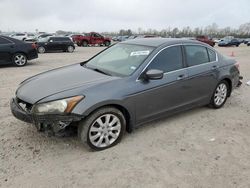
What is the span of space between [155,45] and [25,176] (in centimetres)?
286

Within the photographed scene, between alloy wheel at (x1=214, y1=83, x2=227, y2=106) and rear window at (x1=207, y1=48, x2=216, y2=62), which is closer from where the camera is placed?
rear window at (x1=207, y1=48, x2=216, y2=62)

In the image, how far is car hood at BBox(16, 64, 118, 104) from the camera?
3.70 metres

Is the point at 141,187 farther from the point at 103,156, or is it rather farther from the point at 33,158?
the point at 33,158

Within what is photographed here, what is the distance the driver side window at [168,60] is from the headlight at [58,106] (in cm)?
143

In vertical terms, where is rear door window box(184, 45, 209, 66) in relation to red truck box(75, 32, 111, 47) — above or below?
above

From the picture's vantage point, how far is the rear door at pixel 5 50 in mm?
10891

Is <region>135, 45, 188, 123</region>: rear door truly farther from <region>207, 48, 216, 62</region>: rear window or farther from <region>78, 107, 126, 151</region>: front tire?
<region>207, 48, 216, 62</region>: rear window

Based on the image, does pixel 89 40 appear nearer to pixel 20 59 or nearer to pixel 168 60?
pixel 20 59

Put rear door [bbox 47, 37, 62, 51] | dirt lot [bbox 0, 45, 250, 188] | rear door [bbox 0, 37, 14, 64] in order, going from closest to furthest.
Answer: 1. dirt lot [bbox 0, 45, 250, 188]
2. rear door [bbox 0, 37, 14, 64]
3. rear door [bbox 47, 37, 62, 51]

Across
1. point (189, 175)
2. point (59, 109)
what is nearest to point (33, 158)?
point (59, 109)

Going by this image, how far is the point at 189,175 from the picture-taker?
3.28 metres

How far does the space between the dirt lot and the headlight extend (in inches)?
26.0

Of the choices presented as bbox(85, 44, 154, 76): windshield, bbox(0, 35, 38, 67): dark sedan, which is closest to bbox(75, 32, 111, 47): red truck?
bbox(0, 35, 38, 67): dark sedan

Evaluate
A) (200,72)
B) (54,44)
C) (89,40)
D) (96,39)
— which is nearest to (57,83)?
(200,72)
